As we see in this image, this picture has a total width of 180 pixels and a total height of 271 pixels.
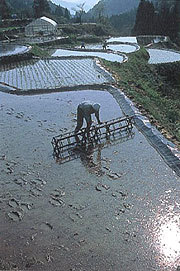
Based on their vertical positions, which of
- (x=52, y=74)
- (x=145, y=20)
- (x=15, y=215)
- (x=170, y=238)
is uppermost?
(x=145, y=20)

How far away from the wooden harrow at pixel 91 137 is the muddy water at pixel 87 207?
12.8 inches

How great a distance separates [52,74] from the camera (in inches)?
690

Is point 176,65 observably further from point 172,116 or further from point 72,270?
point 72,270

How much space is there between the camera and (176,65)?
2169cm

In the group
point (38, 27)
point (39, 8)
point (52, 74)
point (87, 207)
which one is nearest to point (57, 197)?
point (87, 207)

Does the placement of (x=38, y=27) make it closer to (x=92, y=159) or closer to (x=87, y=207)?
(x=92, y=159)

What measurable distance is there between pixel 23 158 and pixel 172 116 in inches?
253

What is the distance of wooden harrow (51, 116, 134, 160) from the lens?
836 cm

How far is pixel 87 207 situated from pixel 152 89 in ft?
38.2

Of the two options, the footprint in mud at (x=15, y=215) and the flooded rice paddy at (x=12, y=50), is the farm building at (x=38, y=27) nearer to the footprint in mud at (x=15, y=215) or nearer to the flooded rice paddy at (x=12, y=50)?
the flooded rice paddy at (x=12, y=50)

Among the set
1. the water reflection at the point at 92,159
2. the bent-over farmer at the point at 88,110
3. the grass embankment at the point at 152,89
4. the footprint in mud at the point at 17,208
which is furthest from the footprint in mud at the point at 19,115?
Result: the footprint in mud at the point at 17,208

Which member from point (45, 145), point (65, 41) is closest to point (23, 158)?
point (45, 145)

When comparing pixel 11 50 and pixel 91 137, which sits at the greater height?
pixel 11 50

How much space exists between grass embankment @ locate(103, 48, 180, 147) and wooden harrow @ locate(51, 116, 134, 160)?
112 centimetres
